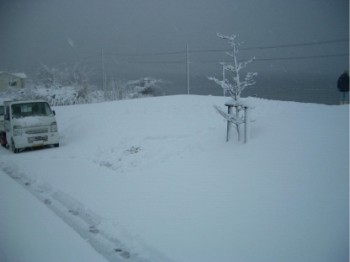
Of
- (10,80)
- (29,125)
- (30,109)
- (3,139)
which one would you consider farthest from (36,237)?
(10,80)

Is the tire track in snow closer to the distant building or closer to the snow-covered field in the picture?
the snow-covered field

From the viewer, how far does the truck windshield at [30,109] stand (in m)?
13.6

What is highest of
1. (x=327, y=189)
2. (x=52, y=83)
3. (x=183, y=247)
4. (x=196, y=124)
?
(x=52, y=83)

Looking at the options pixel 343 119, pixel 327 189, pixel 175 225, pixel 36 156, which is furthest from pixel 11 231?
pixel 343 119

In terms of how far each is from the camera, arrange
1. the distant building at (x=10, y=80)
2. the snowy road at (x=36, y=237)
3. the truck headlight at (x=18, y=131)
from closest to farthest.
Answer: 1. the snowy road at (x=36, y=237)
2. the truck headlight at (x=18, y=131)
3. the distant building at (x=10, y=80)

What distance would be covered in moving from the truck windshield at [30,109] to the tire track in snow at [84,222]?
5713 mm

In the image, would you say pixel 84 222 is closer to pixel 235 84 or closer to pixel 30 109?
pixel 235 84

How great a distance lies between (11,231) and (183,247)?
2962mm

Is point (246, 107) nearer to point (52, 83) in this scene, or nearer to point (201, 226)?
point (201, 226)

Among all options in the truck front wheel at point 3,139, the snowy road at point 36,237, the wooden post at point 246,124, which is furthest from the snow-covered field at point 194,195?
the truck front wheel at point 3,139

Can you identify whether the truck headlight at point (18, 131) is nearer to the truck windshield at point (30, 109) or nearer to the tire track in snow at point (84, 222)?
the truck windshield at point (30, 109)

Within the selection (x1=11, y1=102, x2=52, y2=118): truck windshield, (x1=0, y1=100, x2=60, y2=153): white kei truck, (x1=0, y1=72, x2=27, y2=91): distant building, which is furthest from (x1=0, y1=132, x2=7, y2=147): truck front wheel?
(x1=0, y1=72, x2=27, y2=91): distant building

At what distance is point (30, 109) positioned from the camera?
45.6 ft

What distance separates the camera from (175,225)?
559 cm
